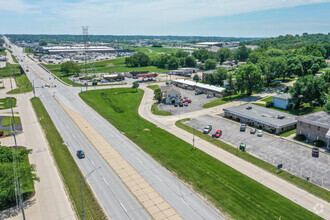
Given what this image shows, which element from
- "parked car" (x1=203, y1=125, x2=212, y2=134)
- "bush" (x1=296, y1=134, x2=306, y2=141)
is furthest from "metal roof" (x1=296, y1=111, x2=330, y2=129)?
"parked car" (x1=203, y1=125, x2=212, y2=134)

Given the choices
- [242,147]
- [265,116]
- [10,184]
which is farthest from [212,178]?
[265,116]

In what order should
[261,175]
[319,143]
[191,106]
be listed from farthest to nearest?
[191,106], [319,143], [261,175]

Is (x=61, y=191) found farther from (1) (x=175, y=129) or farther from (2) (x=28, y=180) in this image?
(1) (x=175, y=129)

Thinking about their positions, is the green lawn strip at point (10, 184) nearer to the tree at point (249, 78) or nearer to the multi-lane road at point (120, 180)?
the multi-lane road at point (120, 180)

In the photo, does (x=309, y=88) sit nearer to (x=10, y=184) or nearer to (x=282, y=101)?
(x=282, y=101)

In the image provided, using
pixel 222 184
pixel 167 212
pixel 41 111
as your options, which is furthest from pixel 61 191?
pixel 41 111

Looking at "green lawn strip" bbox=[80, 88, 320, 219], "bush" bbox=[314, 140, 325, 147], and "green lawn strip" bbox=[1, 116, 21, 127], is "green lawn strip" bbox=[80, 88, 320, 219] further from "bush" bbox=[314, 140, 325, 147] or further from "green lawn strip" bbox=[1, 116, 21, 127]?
"green lawn strip" bbox=[1, 116, 21, 127]
